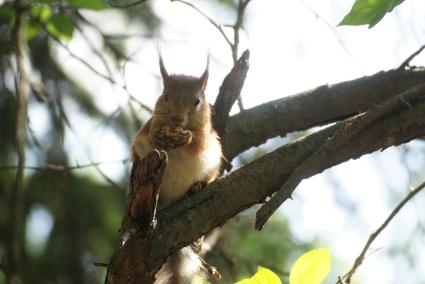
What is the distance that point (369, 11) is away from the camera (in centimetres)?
164

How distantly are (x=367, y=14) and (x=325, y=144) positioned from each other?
0.51 metres

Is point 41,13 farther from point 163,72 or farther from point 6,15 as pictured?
point 163,72

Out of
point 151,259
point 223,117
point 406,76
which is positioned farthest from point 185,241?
point 406,76

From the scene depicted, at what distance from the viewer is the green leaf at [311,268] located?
1580 mm

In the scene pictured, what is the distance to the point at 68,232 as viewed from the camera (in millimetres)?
3186

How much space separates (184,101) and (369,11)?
53.7 inches

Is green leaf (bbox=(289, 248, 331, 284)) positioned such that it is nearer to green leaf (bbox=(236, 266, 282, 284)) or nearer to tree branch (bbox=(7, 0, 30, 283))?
green leaf (bbox=(236, 266, 282, 284))

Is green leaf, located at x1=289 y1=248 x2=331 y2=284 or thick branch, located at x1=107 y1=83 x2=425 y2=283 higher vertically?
thick branch, located at x1=107 y1=83 x2=425 y2=283

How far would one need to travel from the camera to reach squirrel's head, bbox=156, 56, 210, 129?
282cm

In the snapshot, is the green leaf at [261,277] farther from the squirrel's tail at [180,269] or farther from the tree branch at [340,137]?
the squirrel's tail at [180,269]

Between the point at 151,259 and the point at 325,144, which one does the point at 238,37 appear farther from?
the point at 151,259

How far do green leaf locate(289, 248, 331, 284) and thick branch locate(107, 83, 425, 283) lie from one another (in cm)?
48

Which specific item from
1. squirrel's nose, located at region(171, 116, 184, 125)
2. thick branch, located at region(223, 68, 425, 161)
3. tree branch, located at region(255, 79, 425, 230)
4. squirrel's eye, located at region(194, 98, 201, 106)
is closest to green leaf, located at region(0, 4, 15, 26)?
squirrel's nose, located at region(171, 116, 184, 125)

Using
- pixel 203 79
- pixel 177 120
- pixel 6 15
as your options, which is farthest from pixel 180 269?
pixel 6 15
